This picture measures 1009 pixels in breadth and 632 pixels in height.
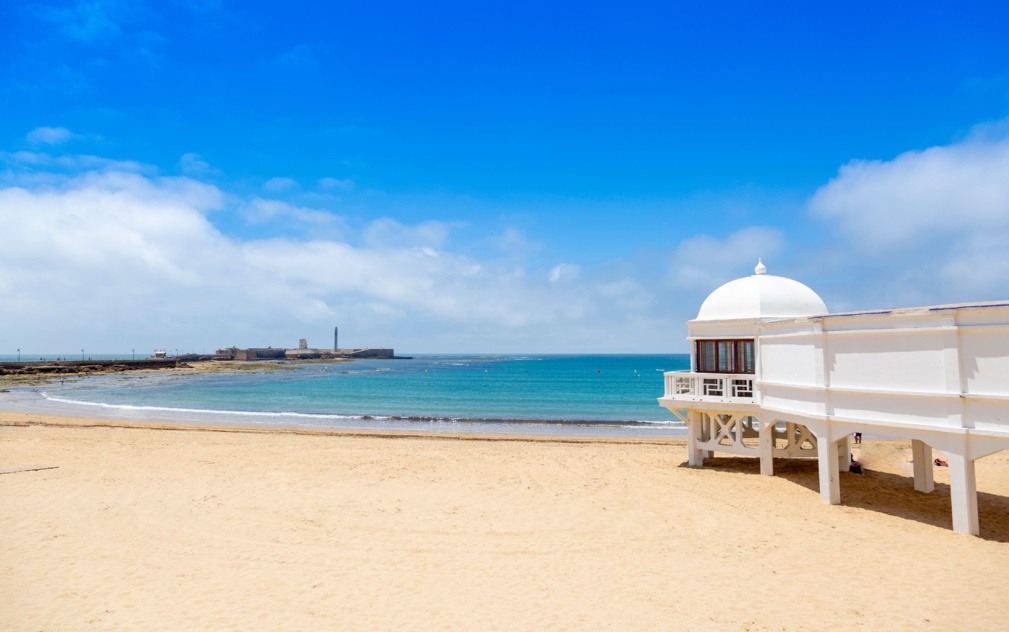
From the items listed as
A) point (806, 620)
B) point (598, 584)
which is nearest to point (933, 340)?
point (806, 620)

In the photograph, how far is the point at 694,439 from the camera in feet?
56.9

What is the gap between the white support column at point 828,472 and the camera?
12914mm

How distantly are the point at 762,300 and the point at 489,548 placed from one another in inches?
408

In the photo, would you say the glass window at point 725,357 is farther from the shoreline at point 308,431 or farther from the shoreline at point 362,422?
the shoreline at point 362,422

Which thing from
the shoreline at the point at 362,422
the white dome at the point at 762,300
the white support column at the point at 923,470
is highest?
the white dome at the point at 762,300

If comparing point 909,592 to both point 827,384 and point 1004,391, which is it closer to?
point 1004,391

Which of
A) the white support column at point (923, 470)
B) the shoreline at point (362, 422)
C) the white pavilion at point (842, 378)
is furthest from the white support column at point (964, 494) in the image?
the shoreline at point (362, 422)

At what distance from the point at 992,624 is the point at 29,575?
47.5ft

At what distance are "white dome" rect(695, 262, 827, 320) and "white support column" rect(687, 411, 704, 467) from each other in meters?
3.18

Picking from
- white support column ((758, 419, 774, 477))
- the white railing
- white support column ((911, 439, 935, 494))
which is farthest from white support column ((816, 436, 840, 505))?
white support column ((911, 439, 935, 494))

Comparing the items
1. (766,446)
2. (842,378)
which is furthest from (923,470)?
(842,378)

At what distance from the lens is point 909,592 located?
8422 millimetres

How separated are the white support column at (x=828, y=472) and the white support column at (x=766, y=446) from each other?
2006 millimetres

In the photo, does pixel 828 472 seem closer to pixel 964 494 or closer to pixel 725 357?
pixel 964 494
